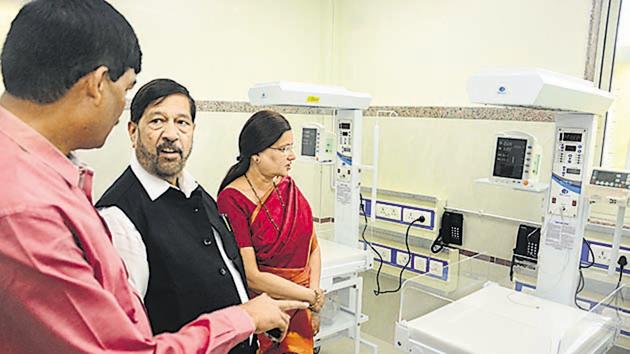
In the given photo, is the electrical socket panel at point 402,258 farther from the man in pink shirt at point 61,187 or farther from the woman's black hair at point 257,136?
the man in pink shirt at point 61,187

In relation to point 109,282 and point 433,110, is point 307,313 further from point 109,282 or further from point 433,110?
point 433,110

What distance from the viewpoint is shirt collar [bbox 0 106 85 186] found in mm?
650

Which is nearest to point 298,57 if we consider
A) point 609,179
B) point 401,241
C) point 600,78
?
point 401,241

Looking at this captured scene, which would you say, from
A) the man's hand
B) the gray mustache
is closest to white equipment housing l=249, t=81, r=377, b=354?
the gray mustache

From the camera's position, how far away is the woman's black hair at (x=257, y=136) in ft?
6.68

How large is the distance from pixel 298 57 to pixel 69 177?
3.07m

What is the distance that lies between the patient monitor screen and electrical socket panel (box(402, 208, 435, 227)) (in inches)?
34.1

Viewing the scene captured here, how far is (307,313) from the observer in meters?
2.09

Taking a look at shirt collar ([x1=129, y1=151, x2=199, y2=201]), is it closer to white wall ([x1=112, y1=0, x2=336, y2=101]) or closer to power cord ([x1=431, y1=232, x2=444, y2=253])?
white wall ([x1=112, y1=0, x2=336, y2=101])

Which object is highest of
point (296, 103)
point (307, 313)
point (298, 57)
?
point (298, 57)

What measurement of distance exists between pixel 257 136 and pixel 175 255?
0.87m

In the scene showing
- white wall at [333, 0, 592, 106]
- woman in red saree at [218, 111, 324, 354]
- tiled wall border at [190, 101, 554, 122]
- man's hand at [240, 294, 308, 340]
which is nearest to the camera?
man's hand at [240, 294, 308, 340]

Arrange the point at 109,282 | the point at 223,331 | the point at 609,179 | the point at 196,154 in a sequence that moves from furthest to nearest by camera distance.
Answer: the point at 196,154, the point at 609,179, the point at 223,331, the point at 109,282

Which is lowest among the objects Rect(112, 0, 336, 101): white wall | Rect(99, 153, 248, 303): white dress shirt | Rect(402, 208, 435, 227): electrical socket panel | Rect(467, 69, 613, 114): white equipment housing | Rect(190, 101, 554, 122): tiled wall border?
Rect(402, 208, 435, 227): electrical socket panel
